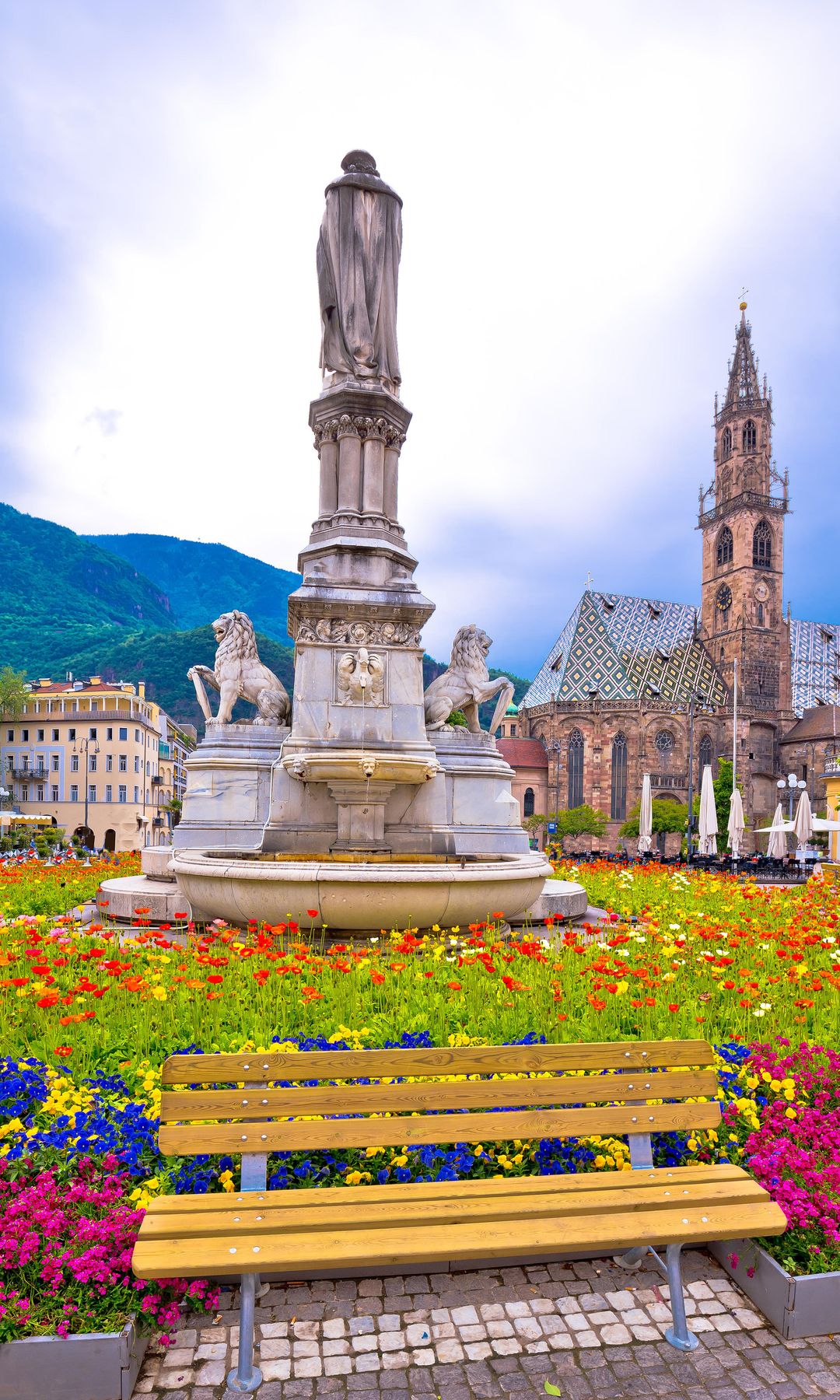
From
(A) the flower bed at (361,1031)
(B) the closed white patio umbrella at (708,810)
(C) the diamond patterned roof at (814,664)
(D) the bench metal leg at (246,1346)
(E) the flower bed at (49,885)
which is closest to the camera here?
(D) the bench metal leg at (246,1346)

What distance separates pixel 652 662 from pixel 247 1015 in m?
67.4

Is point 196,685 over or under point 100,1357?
over

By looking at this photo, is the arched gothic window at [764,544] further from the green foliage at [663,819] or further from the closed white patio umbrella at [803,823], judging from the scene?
the closed white patio umbrella at [803,823]

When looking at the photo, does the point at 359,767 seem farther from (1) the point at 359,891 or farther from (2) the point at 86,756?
(2) the point at 86,756

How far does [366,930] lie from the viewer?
6.87 meters

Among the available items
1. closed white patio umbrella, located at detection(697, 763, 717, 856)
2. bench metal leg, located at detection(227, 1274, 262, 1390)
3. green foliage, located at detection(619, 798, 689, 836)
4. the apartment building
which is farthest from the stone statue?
the apartment building

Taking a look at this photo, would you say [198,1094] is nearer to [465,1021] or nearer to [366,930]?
[465,1021]

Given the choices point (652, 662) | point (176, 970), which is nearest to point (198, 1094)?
point (176, 970)

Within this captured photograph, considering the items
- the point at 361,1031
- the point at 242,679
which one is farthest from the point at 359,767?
the point at 361,1031

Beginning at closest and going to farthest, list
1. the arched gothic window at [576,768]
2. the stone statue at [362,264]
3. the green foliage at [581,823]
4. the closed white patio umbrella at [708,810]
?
the stone statue at [362,264]
the closed white patio umbrella at [708,810]
the green foliage at [581,823]
the arched gothic window at [576,768]

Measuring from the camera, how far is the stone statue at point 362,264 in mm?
11102

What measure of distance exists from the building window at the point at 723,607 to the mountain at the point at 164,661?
49155mm

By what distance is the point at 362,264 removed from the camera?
11.1 m

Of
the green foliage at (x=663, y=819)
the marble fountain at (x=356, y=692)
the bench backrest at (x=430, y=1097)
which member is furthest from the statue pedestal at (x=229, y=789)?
the green foliage at (x=663, y=819)
